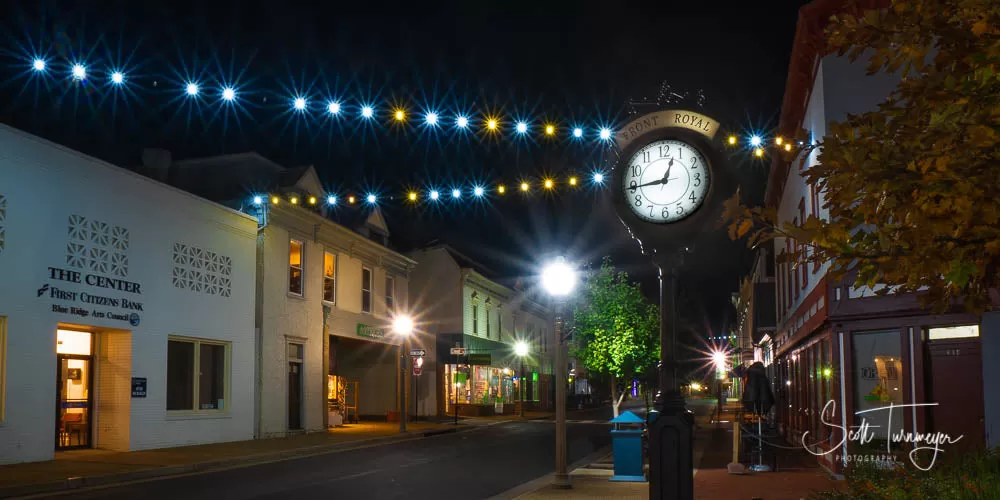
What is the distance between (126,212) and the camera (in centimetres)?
2152

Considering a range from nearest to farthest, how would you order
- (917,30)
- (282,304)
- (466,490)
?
1. (917,30)
2. (466,490)
3. (282,304)

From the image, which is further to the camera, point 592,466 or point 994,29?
point 592,466

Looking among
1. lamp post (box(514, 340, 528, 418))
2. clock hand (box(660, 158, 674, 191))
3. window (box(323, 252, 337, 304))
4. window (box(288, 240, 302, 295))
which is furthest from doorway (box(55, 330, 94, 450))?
lamp post (box(514, 340, 528, 418))

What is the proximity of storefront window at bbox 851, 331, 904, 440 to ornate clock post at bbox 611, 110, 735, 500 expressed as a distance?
452 inches

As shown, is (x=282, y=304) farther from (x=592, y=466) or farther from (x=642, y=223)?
(x=642, y=223)

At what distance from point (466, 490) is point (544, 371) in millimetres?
50020

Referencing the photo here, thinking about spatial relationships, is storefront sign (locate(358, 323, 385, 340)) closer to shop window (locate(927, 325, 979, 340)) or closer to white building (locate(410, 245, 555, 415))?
white building (locate(410, 245, 555, 415))

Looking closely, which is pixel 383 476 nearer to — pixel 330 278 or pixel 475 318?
pixel 330 278

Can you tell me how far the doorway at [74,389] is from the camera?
2045 cm

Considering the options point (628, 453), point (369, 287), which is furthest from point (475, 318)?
point (628, 453)

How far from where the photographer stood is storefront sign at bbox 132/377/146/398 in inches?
853

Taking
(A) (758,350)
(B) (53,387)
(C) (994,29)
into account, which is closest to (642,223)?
(C) (994,29)

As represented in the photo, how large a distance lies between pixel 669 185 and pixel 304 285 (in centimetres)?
2606

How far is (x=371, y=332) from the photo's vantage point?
117 feet
